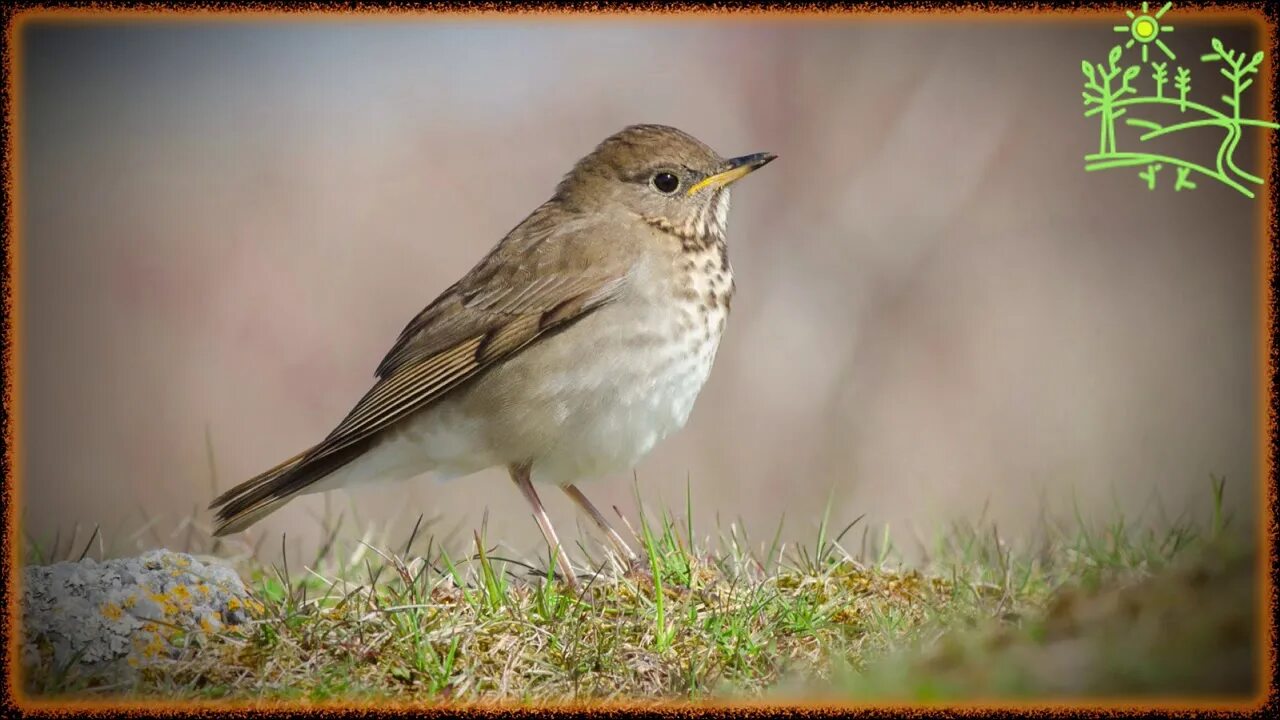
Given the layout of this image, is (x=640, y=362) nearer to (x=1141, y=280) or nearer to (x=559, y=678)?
(x=559, y=678)

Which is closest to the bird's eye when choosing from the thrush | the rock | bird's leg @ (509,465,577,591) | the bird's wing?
the thrush

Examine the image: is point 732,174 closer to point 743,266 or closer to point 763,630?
point 763,630

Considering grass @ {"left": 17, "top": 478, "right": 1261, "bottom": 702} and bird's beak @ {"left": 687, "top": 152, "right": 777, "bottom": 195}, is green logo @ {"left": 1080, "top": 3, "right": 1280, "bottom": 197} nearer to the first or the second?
grass @ {"left": 17, "top": 478, "right": 1261, "bottom": 702}

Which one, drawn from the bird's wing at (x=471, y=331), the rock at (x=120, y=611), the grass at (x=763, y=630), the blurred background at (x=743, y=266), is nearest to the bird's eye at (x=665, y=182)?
the bird's wing at (x=471, y=331)

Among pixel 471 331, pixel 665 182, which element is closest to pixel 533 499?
pixel 471 331

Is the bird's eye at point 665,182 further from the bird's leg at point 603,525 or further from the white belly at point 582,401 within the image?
the bird's leg at point 603,525
